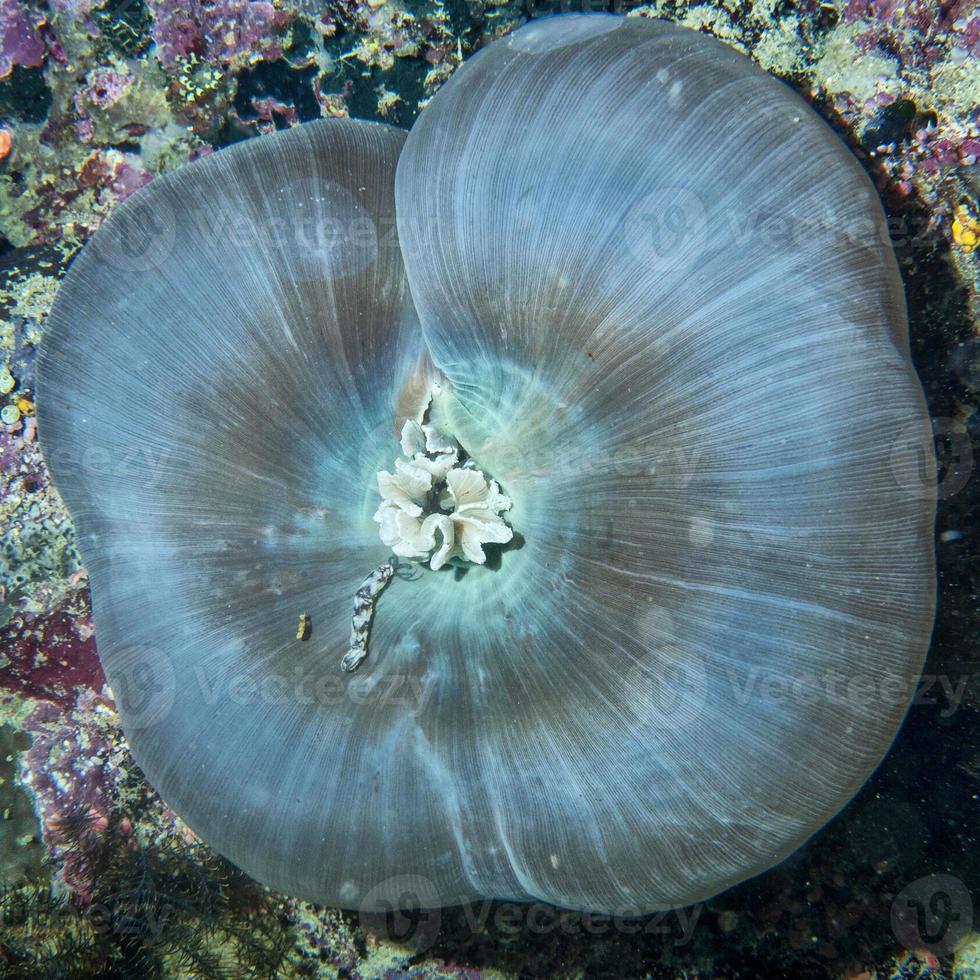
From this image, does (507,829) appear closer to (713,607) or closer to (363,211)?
(713,607)

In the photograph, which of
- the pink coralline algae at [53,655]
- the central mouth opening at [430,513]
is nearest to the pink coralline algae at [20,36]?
the pink coralline algae at [53,655]

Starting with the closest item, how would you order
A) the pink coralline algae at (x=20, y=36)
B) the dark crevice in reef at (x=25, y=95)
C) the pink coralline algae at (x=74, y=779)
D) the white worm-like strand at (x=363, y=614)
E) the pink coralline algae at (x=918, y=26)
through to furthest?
1. the white worm-like strand at (x=363, y=614)
2. the pink coralline algae at (x=918, y=26)
3. the pink coralline algae at (x=74, y=779)
4. the pink coralline algae at (x=20, y=36)
5. the dark crevice in reef at (x=25, y=95)

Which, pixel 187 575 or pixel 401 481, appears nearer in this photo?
pixel 401 481

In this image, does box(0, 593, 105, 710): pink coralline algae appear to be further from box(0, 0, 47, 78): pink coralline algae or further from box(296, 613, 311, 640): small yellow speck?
box(0, 0, 47, 78): pink coralline algae

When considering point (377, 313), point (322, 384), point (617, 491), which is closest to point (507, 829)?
point (617, 491)

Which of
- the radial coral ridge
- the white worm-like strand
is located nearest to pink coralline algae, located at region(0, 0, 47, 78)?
the radial coral ridge

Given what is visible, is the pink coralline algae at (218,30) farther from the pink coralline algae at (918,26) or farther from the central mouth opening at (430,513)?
the pink coralline algae at (918,26)
